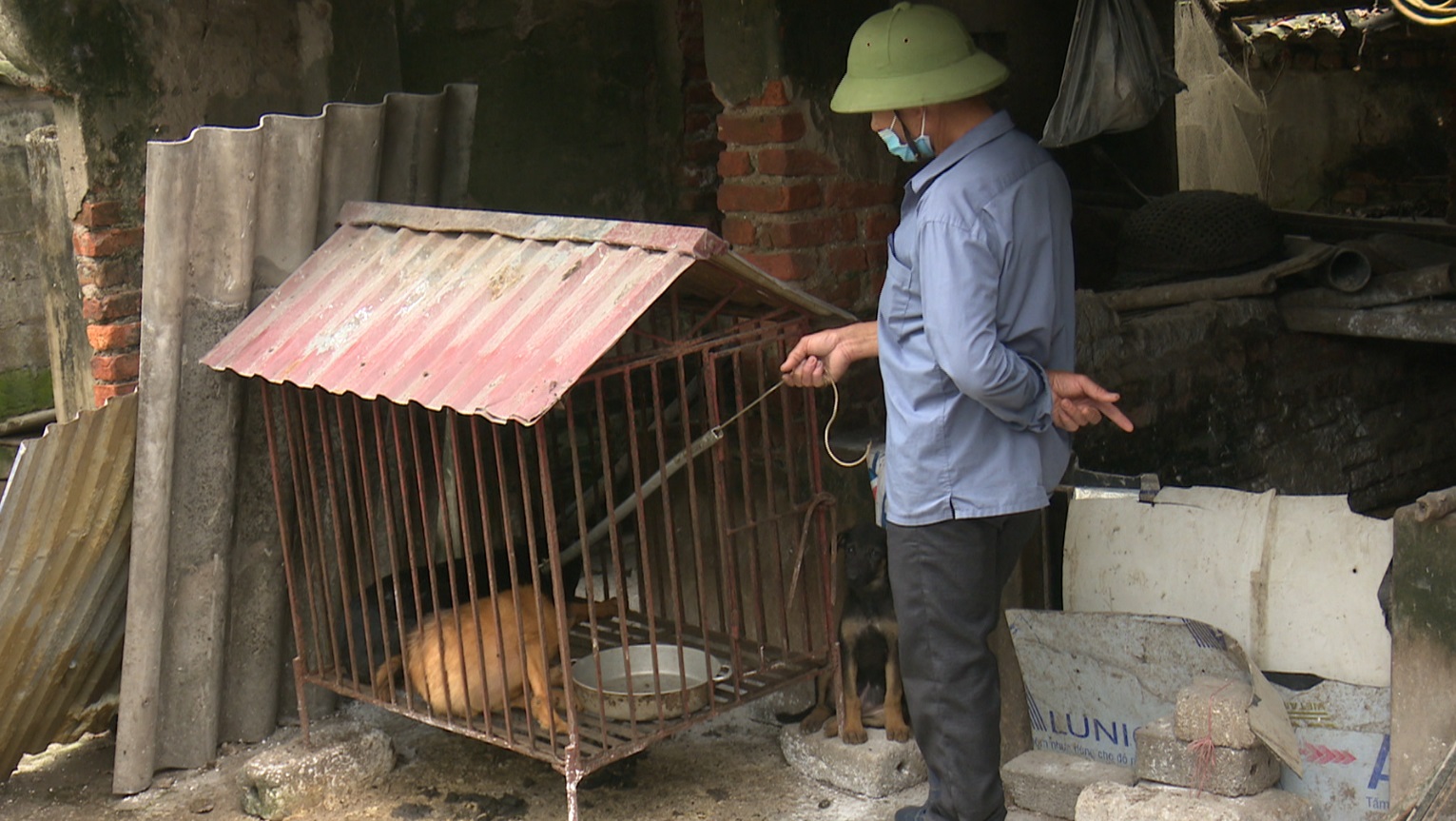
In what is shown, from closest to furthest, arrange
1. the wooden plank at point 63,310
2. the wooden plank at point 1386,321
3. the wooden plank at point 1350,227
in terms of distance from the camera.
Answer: the wooden plank at point 63,310
the wooden plank at point 1386,321
the wooden plank at point 1350,227

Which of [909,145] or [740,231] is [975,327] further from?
[740,231]

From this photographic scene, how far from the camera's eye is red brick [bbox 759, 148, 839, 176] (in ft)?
15.7

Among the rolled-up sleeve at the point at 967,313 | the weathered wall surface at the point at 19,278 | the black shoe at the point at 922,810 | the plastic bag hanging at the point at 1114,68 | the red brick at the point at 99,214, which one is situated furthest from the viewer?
the weathered wall surface at the point at 19,278

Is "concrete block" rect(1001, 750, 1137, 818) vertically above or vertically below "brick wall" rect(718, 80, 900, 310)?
below

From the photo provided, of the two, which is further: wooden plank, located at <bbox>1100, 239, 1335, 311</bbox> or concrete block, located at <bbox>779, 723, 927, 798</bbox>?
wooden plank, located at <bbox>1100, 239, 1335, 311</bbox>

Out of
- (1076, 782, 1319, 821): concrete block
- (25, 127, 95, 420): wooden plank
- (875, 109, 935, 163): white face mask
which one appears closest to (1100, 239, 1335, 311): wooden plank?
(875, 109, 935, 163): white face mask

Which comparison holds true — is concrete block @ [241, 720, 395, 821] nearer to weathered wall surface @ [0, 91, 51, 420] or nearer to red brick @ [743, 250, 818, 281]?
red brick @ [743, 250, 818, 281]

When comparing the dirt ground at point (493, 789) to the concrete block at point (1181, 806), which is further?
the dirt ground at point (493, 789)

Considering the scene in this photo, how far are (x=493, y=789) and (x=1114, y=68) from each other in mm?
2839

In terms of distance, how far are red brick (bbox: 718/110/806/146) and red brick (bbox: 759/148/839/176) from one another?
4 centimetres

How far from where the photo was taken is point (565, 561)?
5.12 m

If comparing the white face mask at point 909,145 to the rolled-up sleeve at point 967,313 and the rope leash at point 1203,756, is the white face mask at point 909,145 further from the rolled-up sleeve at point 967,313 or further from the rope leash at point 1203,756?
the rope leash at point 1203,756

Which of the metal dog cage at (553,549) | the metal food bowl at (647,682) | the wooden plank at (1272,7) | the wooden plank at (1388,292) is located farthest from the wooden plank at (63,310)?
the wooden plank at (1272,7)

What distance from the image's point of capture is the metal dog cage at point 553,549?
3.89m
